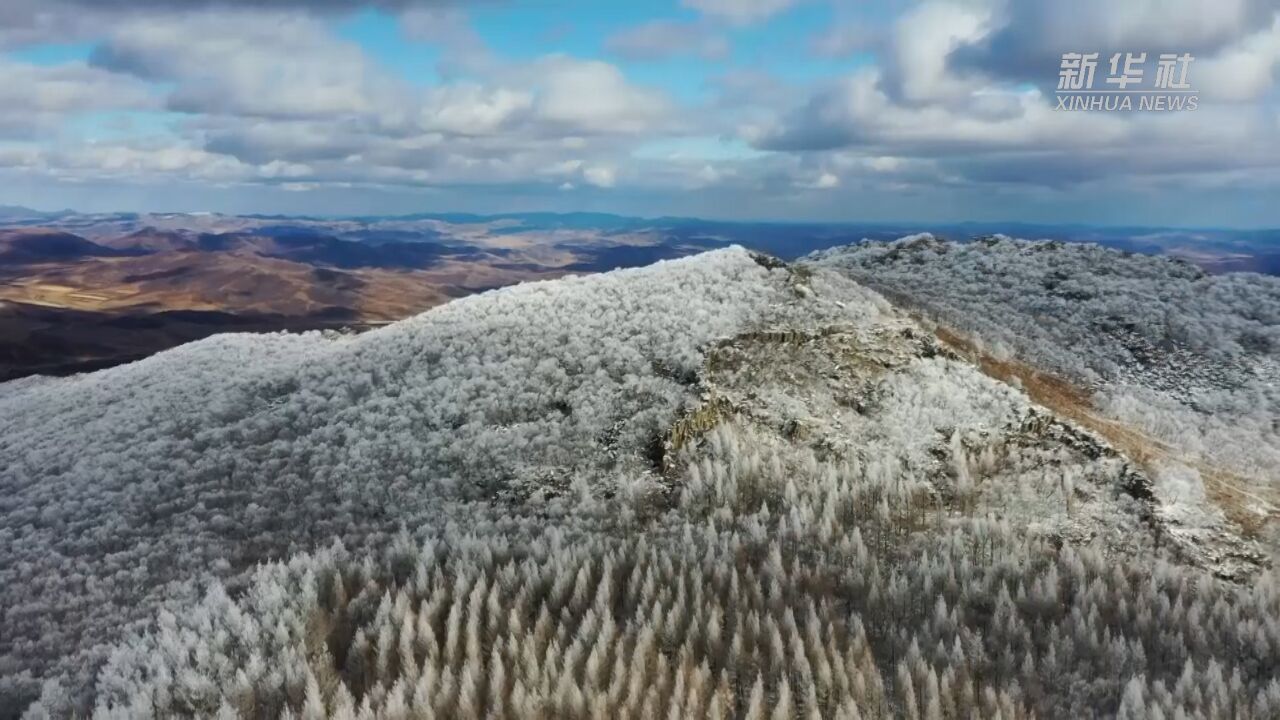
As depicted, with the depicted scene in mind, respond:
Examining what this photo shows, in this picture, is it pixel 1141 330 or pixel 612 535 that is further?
pixel 1141 330

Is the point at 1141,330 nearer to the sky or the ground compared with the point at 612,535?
nearer to the sky

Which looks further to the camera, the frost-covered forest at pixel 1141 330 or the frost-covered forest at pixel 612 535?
the frost-covered forest at pixel 1141 330

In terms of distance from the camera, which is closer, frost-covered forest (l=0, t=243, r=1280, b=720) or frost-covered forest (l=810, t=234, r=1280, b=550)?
frost-covered forest (l=0, t=243, r=1280, b=720)

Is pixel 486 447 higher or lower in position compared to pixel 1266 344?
lower

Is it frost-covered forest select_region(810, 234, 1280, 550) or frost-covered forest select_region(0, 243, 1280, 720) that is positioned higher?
frost-covered forest select_region(810, 234, 1280, 550)

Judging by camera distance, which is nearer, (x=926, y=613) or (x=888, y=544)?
(x=926, y=613)

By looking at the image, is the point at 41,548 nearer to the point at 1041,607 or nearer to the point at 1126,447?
the point at 1041,607

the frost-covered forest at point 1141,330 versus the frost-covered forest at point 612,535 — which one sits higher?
the frost-covered forest at point 1141,330

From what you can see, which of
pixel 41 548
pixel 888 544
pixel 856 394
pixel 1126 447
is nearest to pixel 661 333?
pixel 856 394
